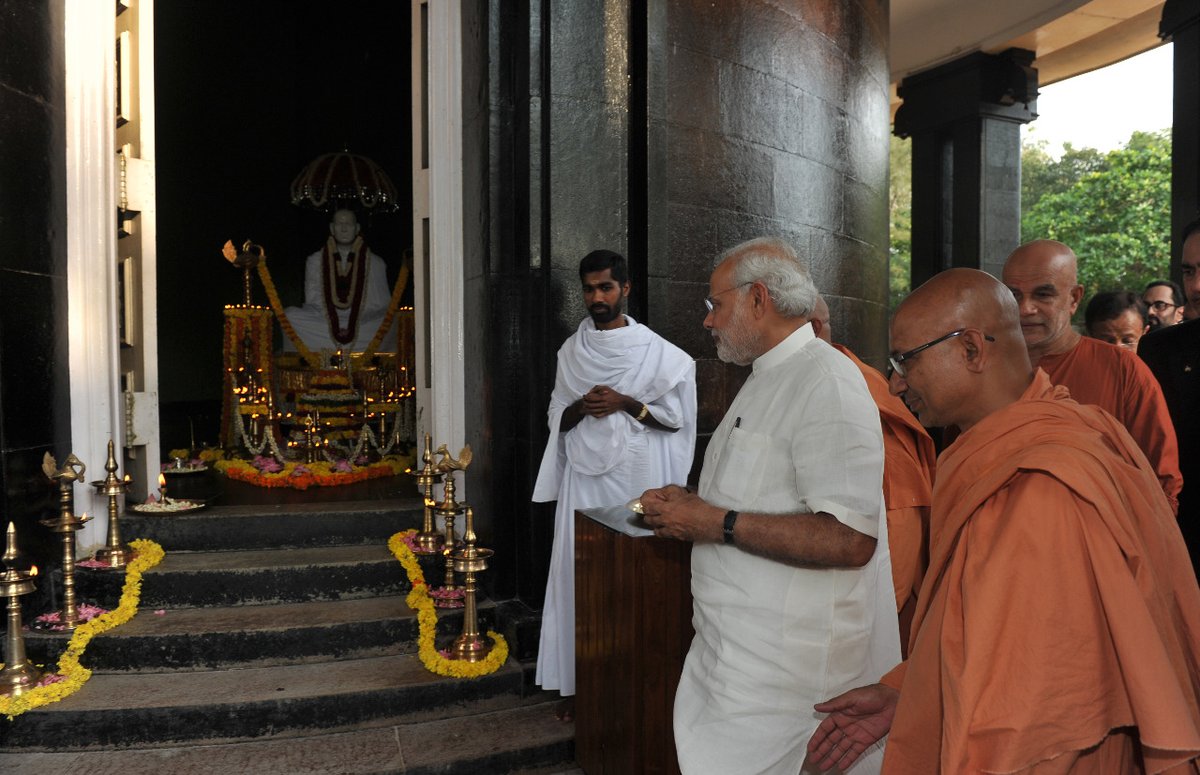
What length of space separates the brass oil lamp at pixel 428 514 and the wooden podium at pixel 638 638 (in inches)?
67.1

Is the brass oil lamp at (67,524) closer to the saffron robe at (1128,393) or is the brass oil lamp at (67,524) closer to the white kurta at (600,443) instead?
the white kurta at (600,443)

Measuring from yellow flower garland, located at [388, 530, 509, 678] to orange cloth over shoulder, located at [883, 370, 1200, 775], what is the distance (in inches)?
112

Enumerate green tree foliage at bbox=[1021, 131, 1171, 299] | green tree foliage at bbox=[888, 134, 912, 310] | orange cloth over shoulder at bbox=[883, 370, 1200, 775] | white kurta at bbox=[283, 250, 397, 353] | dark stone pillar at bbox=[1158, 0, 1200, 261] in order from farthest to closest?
green tree foliage at bbox=[888, 134, 912, 310] → green tree foliage at bbox=[1021, 131, 1171, 299] → white kurta at bbox=[283, 250, 397, 353] → dark stone pillar at bbox=[1158, 0, 1200, 261] → orange cloth over shoulder at bbox=[883, 370, 1200, 775]

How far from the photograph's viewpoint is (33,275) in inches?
171

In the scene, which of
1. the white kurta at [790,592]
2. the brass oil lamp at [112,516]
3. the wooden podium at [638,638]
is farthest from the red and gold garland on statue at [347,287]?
the white kurta at [790,592]

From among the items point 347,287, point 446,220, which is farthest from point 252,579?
point 347,287

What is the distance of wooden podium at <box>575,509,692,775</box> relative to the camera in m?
2.93

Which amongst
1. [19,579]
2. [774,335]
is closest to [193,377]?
[19,579]

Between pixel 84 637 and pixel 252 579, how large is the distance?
0.80 meters

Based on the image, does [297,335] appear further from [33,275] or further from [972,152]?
[972,152]

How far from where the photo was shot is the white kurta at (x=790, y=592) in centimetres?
212

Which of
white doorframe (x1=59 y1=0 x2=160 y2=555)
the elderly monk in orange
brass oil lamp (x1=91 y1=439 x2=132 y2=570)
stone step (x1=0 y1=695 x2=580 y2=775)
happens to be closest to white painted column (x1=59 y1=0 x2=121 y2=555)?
white doorframe (x1=59 y1=0 x2=160 y2=555)

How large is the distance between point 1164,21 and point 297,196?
9240mm

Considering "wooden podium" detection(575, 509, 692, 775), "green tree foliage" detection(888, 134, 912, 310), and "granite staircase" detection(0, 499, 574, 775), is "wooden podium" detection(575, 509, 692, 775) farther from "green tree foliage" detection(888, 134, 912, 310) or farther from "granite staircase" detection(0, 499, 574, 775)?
"green tree foliage" detection(888, 134, 912, 310)
